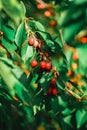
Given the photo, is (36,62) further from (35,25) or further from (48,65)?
(35,25)

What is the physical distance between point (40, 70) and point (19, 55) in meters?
0.13

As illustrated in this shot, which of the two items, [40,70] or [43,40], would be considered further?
[40,70]

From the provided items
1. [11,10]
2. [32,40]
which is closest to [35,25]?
[32,40]

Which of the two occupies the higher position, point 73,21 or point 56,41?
point 73,21

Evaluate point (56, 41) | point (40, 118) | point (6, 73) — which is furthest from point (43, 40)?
point (40, 118)

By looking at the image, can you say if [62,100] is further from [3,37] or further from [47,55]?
[3,37]

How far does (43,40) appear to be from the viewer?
4.91 feet

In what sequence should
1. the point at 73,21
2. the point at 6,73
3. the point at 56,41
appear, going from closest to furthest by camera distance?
the point at 73,21, the point at 6,73, the point at 56,41

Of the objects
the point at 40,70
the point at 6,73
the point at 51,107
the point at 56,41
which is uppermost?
the point at 6,73

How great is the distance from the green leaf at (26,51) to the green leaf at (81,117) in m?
0.34

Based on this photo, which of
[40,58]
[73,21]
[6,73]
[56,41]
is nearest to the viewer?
[73,21]

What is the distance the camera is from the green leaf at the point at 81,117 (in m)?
1.61

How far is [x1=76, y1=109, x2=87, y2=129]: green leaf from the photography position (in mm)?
1606

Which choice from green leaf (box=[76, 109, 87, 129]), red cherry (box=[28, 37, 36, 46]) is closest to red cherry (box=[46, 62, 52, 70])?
red cherry (box=[28, 37, 36, 46])
